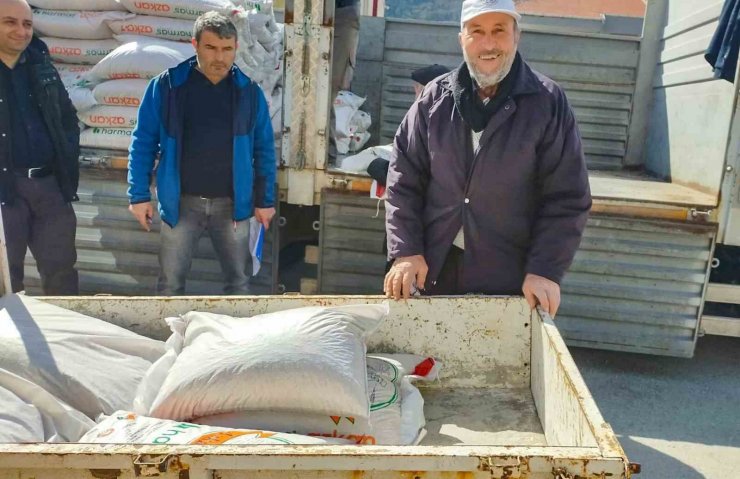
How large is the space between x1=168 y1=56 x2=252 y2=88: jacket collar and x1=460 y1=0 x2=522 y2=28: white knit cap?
144 cm

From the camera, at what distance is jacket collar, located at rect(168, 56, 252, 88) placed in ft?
10.6

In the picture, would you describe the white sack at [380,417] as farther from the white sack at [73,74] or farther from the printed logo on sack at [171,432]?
the white sack at [73,74]

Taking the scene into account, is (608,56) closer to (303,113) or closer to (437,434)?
(303,113)

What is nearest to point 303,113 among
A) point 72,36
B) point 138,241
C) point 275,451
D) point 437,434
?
point 138,241

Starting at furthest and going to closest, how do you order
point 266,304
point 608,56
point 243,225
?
point 608,56, point 243,225, point 266,304

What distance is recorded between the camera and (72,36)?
176 inches

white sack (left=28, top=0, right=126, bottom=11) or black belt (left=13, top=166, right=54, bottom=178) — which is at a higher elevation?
white sack (left=28, top=0, right=126, bottom=11)

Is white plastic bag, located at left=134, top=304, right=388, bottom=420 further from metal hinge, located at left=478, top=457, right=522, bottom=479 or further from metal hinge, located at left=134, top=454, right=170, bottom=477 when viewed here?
metal hinge, located at left=478, top=457, right=522, bottom=479

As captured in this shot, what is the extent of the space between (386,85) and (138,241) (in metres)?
2.33

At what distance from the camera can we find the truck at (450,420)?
49.4 inches

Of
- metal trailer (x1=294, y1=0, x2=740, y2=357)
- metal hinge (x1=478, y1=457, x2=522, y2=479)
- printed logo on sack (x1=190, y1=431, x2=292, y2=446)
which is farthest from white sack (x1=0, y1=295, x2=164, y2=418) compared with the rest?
metal trailer (x1=294, y1=0, x2=740, y2=357)

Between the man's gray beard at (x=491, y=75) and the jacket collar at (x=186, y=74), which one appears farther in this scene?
the jacket collar at (x=186, y=74)

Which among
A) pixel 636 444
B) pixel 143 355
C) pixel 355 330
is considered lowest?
pixel 636 444

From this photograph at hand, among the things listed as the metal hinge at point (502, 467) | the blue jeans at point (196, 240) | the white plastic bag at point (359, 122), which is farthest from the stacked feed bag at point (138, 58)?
the metal hinge at point (502, 467)
